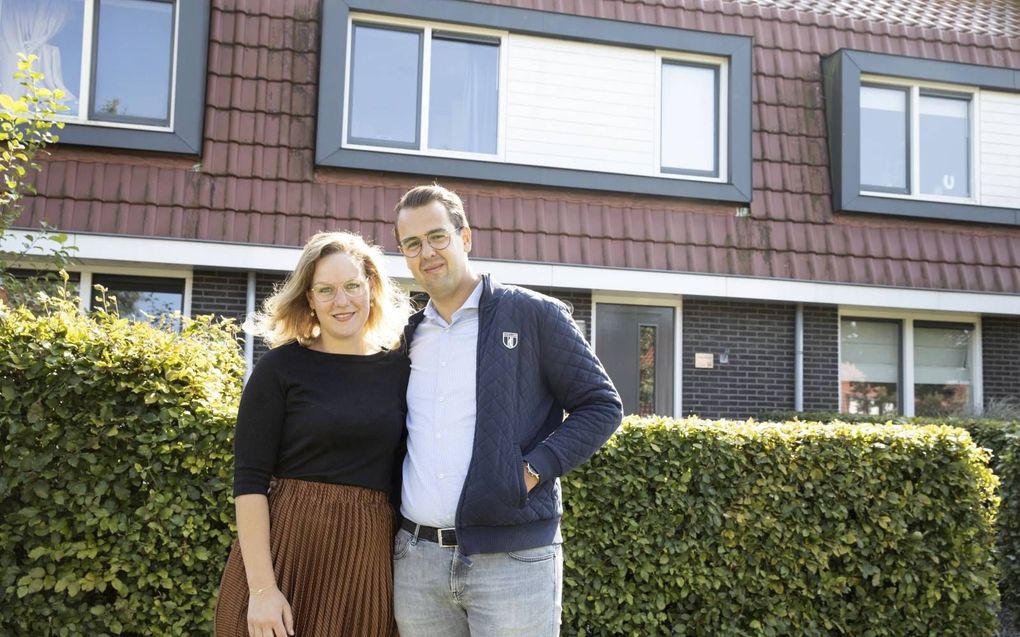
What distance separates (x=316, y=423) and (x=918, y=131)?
9.75 metres

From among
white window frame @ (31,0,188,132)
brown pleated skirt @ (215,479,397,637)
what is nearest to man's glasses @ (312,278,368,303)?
brown pleated skirt @ (215,479,397,637)

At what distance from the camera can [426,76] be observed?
8828 mm

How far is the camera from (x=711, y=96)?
9.68m

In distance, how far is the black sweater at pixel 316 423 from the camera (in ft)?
8.25

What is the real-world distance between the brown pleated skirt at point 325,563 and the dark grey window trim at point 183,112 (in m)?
6.32

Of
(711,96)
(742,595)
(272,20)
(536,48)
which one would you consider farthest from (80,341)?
(711,96)

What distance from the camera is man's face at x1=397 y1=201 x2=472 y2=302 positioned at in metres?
2.60

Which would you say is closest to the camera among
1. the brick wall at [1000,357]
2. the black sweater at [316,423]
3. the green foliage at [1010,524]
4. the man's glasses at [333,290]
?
the black sweater at [316,423]

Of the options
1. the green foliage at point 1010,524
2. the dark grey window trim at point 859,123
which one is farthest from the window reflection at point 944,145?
the green foliage at point 1010,524

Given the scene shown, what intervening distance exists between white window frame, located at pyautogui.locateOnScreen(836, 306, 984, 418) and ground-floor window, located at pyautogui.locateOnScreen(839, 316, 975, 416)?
1cm

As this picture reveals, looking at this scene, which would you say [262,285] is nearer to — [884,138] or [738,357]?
[738,357]

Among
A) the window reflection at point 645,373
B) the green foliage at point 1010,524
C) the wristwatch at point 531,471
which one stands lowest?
the green foliage at point 1010,524

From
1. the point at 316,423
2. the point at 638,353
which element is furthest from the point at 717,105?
the point at 316,423

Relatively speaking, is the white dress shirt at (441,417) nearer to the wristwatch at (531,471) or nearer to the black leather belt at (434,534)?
the black leather belt at (434,534)
